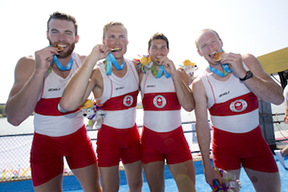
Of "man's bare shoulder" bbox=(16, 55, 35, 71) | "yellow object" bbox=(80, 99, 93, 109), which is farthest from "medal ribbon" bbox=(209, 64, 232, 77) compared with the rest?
"man's bare shoulder" bbox=(16, 55, 35, 71)

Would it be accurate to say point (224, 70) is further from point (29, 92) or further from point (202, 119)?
point (29, 92)

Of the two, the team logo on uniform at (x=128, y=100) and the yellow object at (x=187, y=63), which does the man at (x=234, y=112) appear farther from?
the team logo on uniform at (x=128, y=100)

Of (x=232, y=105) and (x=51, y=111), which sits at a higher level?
(x=51, y=111)

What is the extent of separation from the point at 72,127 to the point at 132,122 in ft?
2.76

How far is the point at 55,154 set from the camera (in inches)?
83.3

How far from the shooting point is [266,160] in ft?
6.46

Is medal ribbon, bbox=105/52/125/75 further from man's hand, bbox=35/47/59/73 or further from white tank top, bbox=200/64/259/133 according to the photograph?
white tank top, bbox=200/64/259/133

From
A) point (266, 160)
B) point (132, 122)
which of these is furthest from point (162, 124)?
point (266, 160)

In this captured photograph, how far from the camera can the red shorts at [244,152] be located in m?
1.98

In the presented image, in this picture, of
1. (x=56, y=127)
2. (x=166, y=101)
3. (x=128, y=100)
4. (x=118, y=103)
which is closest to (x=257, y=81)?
(x=166, y=101)

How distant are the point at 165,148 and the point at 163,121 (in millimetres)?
383

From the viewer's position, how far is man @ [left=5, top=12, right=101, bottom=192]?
201 cm

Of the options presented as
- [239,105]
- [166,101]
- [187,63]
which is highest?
[187,63]

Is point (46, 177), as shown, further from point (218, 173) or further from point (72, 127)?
point (218, 173)
